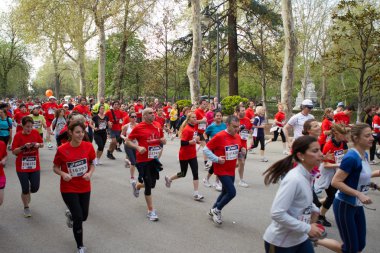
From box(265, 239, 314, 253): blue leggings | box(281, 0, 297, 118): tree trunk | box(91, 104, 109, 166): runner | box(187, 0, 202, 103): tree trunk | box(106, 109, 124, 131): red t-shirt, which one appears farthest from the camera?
box(187, 0, 202, 103): tree trunk

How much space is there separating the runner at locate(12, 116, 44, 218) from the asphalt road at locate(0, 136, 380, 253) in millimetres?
505

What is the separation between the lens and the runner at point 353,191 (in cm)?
342

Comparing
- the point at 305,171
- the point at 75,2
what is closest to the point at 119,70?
the point at 75,2

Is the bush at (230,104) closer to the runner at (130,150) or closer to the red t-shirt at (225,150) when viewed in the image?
the runner at (130,150)

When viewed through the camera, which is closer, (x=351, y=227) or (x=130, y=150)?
(x=351, y=227)

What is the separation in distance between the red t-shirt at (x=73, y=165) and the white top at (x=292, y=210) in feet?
8.25

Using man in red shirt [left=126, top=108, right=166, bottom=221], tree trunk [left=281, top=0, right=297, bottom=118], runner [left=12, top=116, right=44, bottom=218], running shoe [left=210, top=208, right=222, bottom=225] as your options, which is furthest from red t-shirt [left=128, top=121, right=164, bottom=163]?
tree trunk [left=281, top=0, right=297, bottom=118]

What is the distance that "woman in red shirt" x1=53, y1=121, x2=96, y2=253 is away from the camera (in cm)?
433

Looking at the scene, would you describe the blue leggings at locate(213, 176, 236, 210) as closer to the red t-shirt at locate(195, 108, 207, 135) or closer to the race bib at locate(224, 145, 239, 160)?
the race bib at locate(224, 145, 239, 160)

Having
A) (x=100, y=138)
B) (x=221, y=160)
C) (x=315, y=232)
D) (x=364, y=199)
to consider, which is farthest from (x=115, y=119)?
(x=315, y=232)

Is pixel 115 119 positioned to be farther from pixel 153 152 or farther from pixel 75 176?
pixel 75 176

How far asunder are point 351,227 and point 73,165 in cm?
318

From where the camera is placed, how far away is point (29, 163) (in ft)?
18.6

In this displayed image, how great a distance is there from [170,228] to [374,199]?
4262 mm
